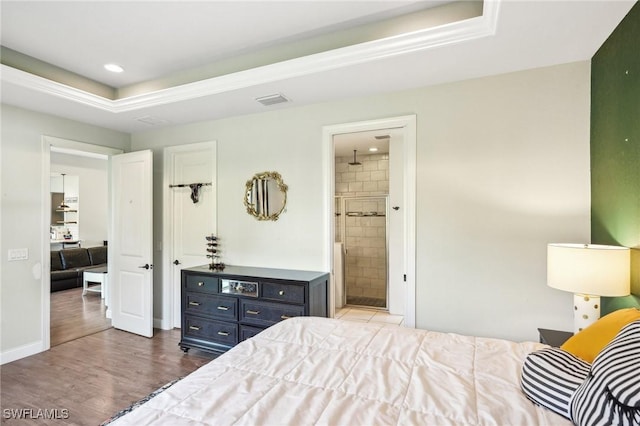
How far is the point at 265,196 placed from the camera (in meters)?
3.56

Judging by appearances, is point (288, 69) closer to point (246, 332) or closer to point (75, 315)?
point (246, 332)

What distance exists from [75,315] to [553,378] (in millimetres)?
5815

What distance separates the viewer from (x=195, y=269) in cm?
346

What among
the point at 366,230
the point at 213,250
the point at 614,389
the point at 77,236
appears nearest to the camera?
the point at 614,389

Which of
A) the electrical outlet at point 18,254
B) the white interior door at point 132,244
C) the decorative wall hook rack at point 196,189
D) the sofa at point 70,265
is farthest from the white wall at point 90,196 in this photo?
the decorative wall hook rack at point 196,189

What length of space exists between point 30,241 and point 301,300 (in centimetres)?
300

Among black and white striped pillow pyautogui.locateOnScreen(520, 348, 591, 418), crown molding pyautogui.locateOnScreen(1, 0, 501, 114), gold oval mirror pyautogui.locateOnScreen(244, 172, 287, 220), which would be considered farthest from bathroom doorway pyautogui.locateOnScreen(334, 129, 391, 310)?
black and white striped pillow pyautogui.locateOnScreen(520, 348, 591, 418)

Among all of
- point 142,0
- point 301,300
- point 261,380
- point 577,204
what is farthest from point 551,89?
point 142,0

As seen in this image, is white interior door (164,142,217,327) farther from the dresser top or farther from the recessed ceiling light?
the recessed ceiling light

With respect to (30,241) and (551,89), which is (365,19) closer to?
(551,89)

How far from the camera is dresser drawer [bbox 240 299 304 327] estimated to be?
2.89 meters

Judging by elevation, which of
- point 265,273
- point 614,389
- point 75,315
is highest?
point 614,389

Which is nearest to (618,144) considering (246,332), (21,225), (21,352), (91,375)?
(246,332)

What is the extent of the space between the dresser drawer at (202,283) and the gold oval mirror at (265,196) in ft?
2.71
